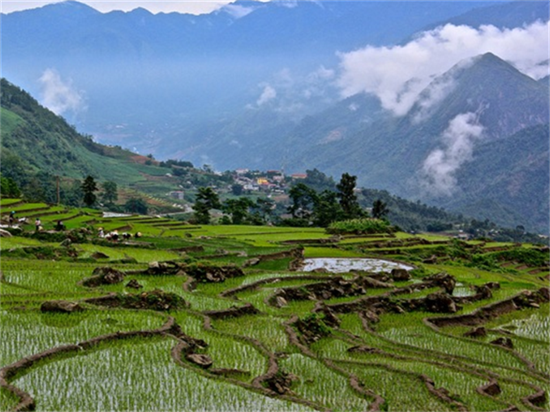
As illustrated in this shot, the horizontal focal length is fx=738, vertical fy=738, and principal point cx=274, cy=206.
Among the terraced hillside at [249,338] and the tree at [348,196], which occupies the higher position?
the tree at [348,196]

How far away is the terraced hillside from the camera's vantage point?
12.7 meters

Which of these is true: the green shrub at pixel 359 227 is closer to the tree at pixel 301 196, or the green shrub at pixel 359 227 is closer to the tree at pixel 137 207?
the tree at pixel 301 196

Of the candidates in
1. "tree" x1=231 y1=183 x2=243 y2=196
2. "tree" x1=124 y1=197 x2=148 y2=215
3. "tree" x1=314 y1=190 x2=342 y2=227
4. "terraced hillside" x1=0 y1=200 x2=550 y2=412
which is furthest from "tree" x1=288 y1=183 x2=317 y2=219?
"tree" x1=231 y1=183 x2=243 y2=196

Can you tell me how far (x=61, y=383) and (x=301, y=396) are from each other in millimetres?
4172

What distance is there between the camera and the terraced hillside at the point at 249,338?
12695mm

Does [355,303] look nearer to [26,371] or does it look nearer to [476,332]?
[476,332]

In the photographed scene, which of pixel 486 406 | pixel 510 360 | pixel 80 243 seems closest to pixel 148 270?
A: pixel 80 243

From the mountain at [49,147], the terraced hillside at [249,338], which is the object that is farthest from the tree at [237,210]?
the terraced hillside at [249,338]

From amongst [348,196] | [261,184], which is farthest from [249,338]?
[261,184]

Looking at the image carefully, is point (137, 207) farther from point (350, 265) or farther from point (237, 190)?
point (350, 265)

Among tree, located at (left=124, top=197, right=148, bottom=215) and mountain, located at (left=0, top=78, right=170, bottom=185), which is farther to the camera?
mountain, located at (left=0, top=78, right=170, bottom=185)

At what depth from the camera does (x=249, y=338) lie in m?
16.5

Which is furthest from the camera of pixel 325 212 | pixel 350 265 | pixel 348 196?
pixel 348 196

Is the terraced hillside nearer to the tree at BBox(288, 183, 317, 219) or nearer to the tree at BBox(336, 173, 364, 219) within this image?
the tree at BBox(336, 173, 364, 219)
